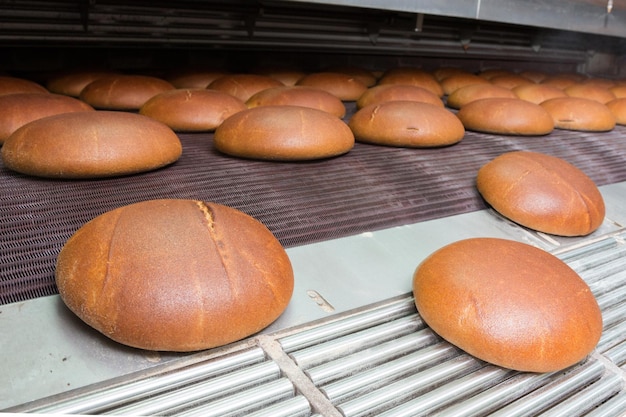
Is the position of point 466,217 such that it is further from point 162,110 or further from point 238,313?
point 162,110

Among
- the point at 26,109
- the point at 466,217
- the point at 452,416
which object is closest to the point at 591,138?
the point at 466,217

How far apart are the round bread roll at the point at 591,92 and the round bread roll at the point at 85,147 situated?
9.84 feet

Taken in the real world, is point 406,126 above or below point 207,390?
above

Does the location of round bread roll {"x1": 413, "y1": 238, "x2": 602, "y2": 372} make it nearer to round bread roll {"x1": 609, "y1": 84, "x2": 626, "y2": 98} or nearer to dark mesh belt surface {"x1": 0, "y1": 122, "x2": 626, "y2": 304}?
dark mesh belt surface {"x1": 0, "y1": 122, "x2": 626, "y2": 304}

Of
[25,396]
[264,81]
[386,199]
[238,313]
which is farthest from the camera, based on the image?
[264,81]

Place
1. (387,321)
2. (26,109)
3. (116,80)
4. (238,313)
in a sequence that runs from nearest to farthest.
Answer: (238,313) → (387,321) → (26,109) → (116,80)

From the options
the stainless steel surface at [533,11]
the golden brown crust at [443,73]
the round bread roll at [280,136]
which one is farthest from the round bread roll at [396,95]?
the golden brown crust at [443,73]

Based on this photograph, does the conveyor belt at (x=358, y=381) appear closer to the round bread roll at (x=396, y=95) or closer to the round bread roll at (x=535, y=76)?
the round bread roll at (x=396, y=95)

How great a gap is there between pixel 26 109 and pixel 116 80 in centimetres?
69

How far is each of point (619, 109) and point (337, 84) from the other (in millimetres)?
1727

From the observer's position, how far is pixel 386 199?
1.75m

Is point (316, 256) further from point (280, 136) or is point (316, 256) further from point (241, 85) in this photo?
point (241, 85)

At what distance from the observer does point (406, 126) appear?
7.23 ft

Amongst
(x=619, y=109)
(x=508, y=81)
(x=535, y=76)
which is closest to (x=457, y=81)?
(x=508, y=81)
